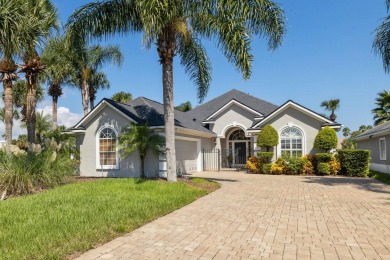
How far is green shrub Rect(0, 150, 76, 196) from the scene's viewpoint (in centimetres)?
1213

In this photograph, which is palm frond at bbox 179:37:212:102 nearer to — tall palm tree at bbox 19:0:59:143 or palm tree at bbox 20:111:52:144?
tall palm tree at bbox 19:0:59:143

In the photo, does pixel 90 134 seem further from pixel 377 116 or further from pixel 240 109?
pixel 377 116

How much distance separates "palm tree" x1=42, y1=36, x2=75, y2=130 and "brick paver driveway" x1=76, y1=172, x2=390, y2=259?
14.5 m

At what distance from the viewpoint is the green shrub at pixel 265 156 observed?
71.8 feet

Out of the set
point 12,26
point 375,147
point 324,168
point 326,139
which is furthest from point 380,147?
point 12,26

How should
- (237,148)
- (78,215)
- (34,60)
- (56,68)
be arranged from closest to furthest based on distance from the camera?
(78,215)
(34,60)
(56,68)
(237,148)

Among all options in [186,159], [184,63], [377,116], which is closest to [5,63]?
[184,63]

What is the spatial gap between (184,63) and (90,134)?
765 centimetres

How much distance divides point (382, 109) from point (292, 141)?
19.6 meters

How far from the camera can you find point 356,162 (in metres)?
19.7

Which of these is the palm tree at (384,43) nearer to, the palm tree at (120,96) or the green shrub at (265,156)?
the green shrub at (265,156)

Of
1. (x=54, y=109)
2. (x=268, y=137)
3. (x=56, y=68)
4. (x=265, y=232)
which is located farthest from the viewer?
(x=54, y=109)

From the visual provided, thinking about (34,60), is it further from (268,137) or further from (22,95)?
(22,95)

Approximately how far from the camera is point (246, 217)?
27.0 feet
